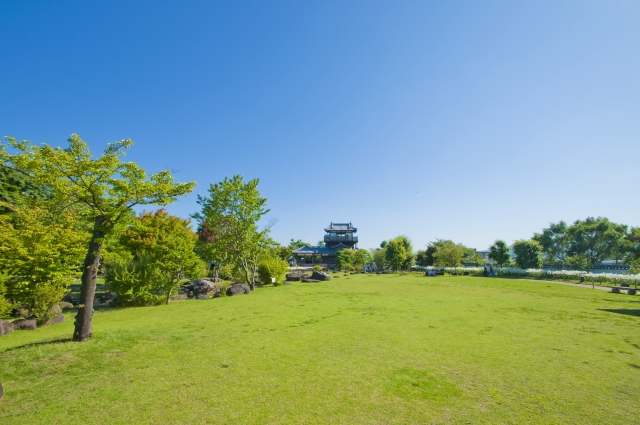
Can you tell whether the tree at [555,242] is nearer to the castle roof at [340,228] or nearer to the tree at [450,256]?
the tree at [450,256]

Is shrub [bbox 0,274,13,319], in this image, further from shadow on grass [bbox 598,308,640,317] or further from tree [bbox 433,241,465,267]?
tree [bbox 433,241,465,267]

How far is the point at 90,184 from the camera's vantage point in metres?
6.27

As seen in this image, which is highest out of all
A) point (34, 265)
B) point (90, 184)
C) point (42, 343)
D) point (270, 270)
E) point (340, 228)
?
point (340, 228)

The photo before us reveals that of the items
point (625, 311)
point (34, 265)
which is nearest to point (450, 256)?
point (625, 311)

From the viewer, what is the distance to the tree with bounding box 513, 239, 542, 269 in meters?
31.4

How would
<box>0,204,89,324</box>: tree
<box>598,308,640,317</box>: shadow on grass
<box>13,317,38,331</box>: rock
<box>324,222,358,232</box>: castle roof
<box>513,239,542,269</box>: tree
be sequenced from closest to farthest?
<box>13,317,38,331</box>: rock → <box>0,204,89,324</box>: tree → <box>598,308,640,317</box>: shadow on grass → <box>513,239,542,269</box>: tree → <box>324,222,358,232</box>: castle roof

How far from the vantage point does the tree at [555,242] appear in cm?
4731

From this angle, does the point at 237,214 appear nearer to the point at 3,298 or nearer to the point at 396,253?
the point at 3,298

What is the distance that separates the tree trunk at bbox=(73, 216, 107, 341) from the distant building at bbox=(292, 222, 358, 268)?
129ft

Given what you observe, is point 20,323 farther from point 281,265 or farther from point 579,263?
point 579,263

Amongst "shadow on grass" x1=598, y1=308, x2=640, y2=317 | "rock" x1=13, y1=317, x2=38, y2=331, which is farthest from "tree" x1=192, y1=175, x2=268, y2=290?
"shadow on grass" x1=598, y1=308, x2=640, y2=317

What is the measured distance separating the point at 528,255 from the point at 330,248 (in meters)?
29.9

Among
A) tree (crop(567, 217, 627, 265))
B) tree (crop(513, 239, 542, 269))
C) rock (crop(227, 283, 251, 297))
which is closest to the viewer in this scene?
rock (crop(227, 283, 251, 297))

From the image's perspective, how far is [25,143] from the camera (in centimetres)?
601
